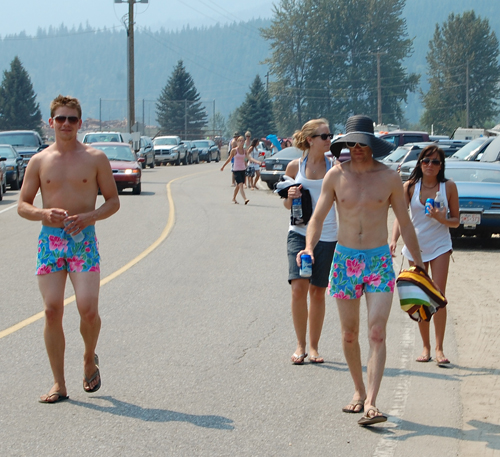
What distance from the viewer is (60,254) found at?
5.48m

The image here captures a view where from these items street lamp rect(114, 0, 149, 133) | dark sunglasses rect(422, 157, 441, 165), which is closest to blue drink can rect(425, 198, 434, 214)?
dark sunglasses rect(422, 157, 441, 165)

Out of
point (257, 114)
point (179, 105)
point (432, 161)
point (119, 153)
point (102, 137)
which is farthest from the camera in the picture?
point (179, 105)

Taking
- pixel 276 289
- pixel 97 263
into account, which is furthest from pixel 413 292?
pixel 276 289

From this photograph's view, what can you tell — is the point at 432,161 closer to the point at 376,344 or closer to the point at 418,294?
the point at 418,294

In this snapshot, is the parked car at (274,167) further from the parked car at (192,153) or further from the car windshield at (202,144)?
the car windshield at (202,144)

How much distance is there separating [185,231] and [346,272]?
10878mm

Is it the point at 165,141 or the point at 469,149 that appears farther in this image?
the point at 165,141

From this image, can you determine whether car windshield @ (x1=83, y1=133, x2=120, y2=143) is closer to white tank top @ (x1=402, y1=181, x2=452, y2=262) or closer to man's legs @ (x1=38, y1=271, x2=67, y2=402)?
white tank top @ (x1=402, y1=181, x2=452, y2=262)

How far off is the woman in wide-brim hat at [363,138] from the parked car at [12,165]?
22.3 metres

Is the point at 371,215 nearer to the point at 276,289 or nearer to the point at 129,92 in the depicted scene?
the point at 276,289

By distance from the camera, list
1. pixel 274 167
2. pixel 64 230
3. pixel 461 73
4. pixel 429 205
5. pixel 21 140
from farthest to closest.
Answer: pixel 461 73 → pixel 21 140 → pixel 274 167 → pixel 429 205 → pixel 64 230

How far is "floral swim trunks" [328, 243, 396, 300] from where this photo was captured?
17.0 feet

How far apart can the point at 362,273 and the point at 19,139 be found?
29166 millimetres

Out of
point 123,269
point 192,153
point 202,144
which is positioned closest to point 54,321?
point 123,269
